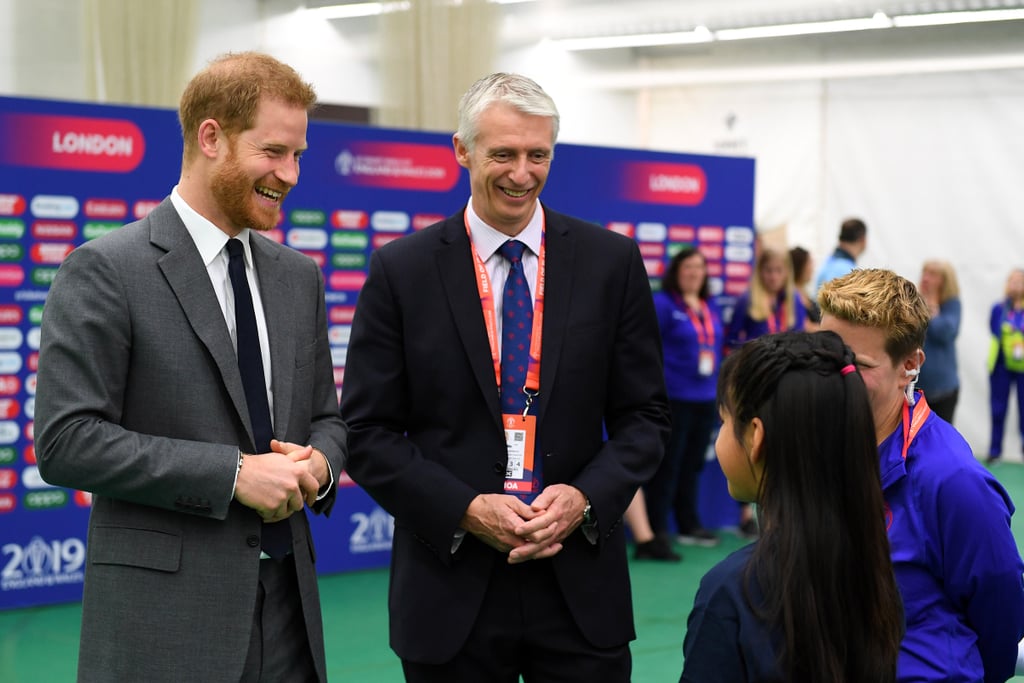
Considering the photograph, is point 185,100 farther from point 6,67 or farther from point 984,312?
point 984,312

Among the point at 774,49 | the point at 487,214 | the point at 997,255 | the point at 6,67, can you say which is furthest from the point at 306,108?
the point at 774,49

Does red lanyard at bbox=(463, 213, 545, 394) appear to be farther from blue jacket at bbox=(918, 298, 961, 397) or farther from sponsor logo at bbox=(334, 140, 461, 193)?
blue jacket at bbox=(918, 298, 961, 397)

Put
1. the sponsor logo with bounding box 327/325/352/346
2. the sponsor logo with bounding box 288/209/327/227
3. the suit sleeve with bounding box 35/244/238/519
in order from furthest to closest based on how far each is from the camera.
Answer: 1. the sponsor logo with bounding box 327/325/352/346
2. the sponsor logo with bounding box 288/209/327/227
3. the suit sleeve with bounding box 35/244/238/519

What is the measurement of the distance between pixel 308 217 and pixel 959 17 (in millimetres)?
Answer: 7567

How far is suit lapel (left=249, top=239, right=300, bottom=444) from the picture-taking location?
80.3 inches

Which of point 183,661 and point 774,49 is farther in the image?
point 774,49

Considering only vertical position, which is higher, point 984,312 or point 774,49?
point 774,49

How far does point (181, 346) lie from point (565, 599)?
0.83 m

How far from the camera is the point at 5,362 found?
16.1ft

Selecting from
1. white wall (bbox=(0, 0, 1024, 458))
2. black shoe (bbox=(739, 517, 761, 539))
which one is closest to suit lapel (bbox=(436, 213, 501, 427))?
black shoe (bbox=(739, 517, 761, 539))

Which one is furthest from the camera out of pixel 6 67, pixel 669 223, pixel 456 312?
pixel 6 67

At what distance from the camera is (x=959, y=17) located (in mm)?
10734

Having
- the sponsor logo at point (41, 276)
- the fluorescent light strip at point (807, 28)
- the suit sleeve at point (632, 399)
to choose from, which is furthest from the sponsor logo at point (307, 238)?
the fluorescent light strip at point (807, 28)

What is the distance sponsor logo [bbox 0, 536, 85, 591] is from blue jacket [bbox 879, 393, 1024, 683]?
4.02 metres
